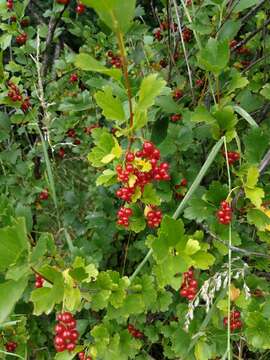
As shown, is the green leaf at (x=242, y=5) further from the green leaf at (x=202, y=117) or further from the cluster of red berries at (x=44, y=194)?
the cluster of red berries at (x=44, y=194)

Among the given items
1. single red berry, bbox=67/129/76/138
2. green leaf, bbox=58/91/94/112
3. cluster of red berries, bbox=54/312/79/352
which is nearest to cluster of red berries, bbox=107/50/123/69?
green leaf, bbox=58/91/94/112

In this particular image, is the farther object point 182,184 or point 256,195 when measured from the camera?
point 182,184

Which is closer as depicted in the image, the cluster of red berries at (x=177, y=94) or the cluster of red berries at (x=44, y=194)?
the cluster of red berries at (x=177, y=94)

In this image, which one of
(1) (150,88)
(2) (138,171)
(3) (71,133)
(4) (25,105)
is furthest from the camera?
(3) (71,133)

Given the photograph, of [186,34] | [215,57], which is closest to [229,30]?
[215,57]

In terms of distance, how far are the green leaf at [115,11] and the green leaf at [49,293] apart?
17.7 inches

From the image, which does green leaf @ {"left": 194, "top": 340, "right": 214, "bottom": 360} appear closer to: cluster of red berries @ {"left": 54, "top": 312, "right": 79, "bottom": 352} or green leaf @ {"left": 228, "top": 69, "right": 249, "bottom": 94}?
cluster of red berries @ {"left": 54, "top": 312, "right": 79, "bottom": 352}

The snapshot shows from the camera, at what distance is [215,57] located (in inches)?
41.1

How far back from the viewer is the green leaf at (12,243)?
0.88 m

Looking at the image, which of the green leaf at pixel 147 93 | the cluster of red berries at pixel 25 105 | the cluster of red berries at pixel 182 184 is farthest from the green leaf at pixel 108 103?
the cluster of red berries at pixel 25 105

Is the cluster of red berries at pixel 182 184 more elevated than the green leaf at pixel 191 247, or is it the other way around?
the green leaf at pixel 191 247

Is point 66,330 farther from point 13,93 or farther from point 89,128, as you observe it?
point 89,128

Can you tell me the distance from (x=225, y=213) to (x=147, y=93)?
340 millimetres

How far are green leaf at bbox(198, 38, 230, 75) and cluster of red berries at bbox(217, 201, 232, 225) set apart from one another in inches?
10.6
